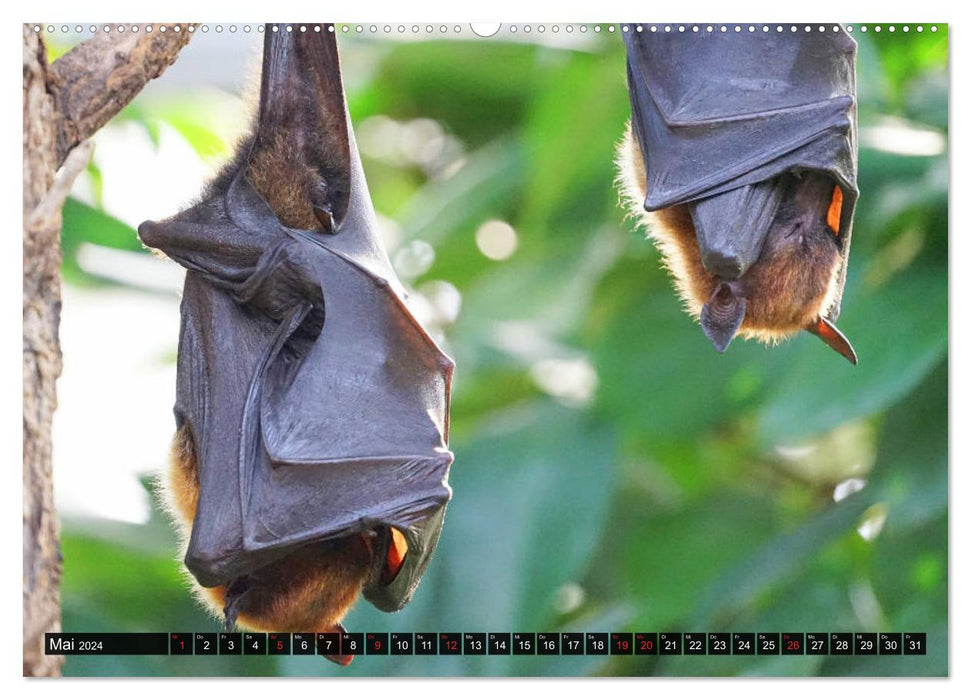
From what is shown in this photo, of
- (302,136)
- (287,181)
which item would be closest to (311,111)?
(302,136)

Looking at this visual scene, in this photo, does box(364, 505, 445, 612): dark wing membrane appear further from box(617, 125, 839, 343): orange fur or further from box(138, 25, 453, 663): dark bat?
box(617, 125, 839, 343): orange fur

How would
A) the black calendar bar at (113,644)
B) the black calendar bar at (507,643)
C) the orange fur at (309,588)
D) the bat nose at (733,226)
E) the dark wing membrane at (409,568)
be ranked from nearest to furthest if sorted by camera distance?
the bat nose at (733,226) < the dark wing membrane at (409,568) < the orange fur at (309,588) < the black calendar bar at (113,644) < the black calendar bar at (507,643)

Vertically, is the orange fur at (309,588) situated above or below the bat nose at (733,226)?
below

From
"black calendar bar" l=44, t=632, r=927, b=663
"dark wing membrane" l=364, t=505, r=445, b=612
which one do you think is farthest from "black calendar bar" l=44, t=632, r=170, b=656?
"dark wing membrane" l=364, t=505, r=445, b=612

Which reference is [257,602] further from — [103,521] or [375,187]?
[375,187]

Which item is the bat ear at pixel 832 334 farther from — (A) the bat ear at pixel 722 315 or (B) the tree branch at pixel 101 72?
(B) the tree branch at pixel 101 72

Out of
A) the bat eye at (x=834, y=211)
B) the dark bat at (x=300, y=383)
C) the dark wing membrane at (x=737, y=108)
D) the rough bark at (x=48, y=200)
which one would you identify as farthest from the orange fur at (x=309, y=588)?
the bat eye at (x=834, y=211)

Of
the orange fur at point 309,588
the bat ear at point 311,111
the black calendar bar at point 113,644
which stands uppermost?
the bat ear at point 311,111

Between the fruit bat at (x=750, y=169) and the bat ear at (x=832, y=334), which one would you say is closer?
the fruit bat at (x=750, y=169)
